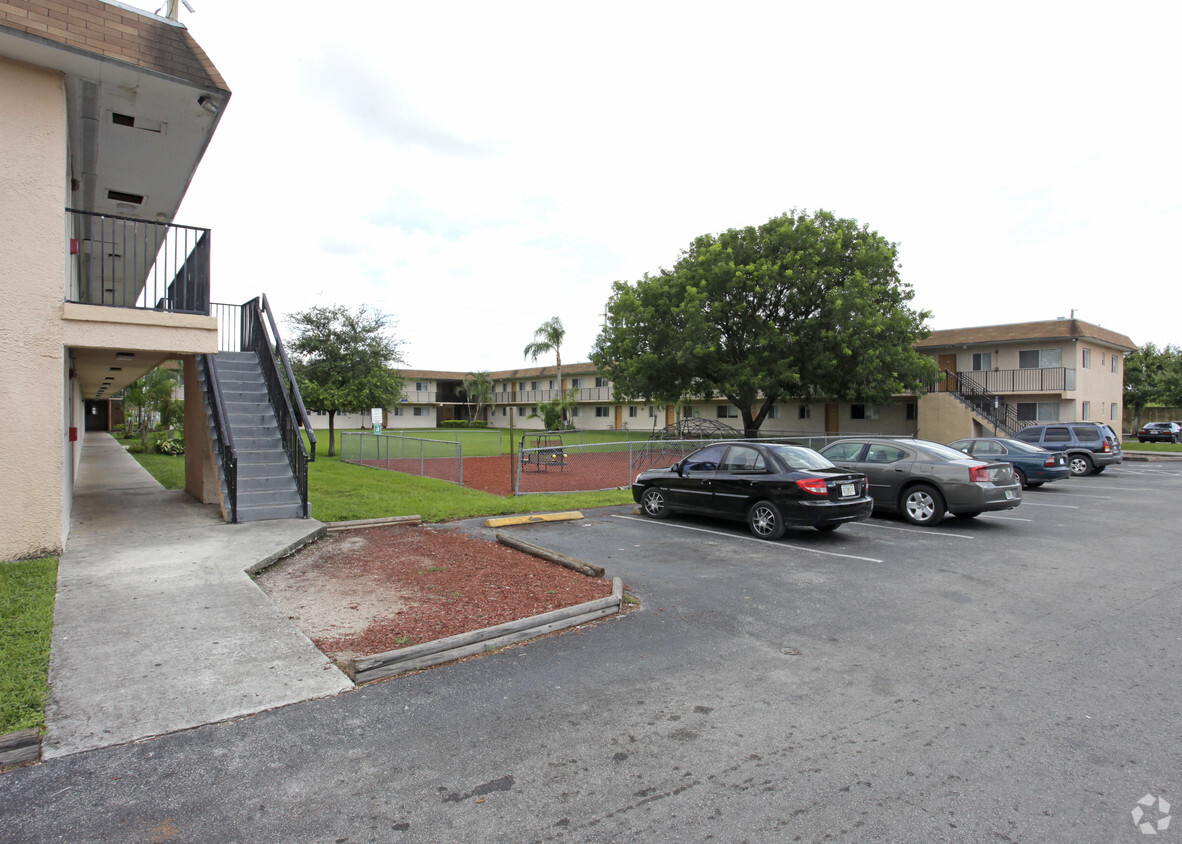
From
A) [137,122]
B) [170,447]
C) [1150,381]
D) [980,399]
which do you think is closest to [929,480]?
[137,122]

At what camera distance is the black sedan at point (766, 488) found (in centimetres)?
966

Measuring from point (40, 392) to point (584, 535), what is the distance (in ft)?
23.4

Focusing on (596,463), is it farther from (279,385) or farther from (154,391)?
(154,391)

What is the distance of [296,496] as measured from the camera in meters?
10.4

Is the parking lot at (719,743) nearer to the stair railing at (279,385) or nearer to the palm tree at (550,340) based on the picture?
the stair railing at (279,385)

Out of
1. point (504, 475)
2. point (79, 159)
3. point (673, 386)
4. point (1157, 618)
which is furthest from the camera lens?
point (673, 386)

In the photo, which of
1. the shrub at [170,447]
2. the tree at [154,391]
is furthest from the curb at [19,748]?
the tree at [154,391]

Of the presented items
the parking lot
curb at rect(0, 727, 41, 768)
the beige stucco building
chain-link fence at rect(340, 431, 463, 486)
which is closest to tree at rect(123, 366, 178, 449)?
chain-link fence at rect(340, 431, 463, 486)

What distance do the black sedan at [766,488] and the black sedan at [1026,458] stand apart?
8.28m

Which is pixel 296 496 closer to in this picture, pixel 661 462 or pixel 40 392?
pixel 40 392

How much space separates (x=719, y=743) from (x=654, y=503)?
851 cm

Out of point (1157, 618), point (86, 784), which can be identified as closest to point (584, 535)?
point (1157, 618)

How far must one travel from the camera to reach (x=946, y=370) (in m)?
33.2

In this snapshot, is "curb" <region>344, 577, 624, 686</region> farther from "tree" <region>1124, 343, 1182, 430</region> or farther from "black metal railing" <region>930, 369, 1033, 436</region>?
"tree" <region>1124, 343, 1182, 430</region>
